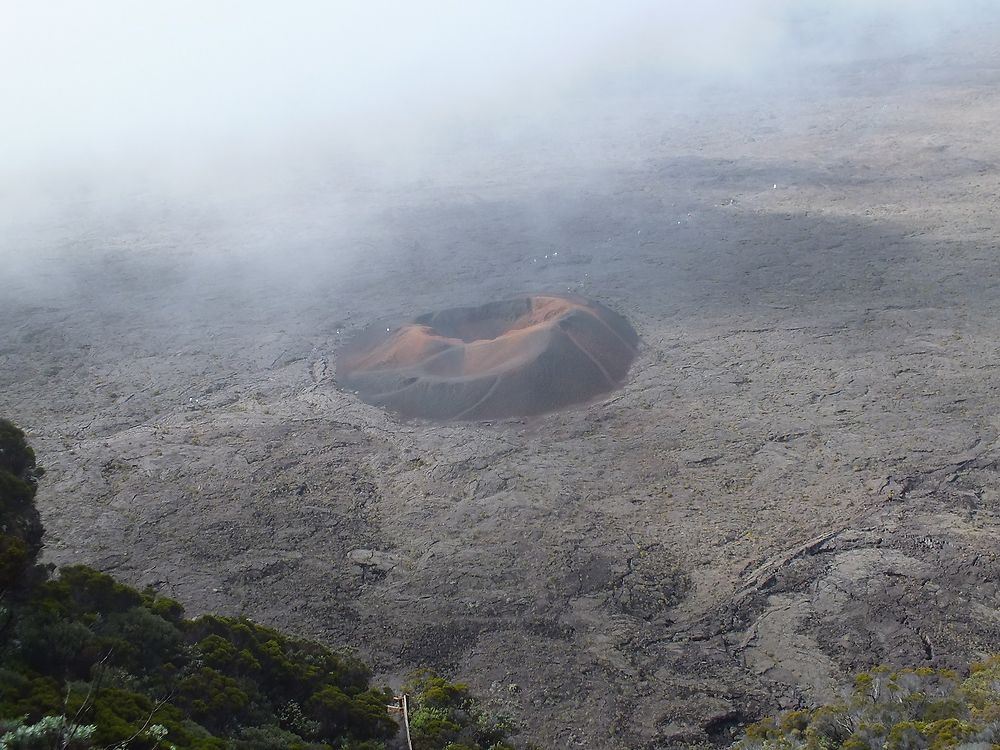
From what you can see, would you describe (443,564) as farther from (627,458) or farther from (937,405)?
(937,405)

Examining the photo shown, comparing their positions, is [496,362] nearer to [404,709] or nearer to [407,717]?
[404,709]

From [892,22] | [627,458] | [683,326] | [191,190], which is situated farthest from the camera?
[892,22]

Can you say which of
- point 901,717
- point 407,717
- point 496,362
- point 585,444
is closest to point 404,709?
point 407,717

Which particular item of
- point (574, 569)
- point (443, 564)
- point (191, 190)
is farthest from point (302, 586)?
point (191, 190)

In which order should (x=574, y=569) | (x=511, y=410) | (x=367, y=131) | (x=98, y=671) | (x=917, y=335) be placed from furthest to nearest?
(x=367, y=131)
(x=917, y=335)
(x=511, y=410)
(x=574, y=569)
(x=98, y=671)

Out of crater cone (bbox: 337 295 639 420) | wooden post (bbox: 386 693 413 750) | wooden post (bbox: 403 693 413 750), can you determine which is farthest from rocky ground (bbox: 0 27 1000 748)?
wooden post (bbox: 403 693 413 750)
